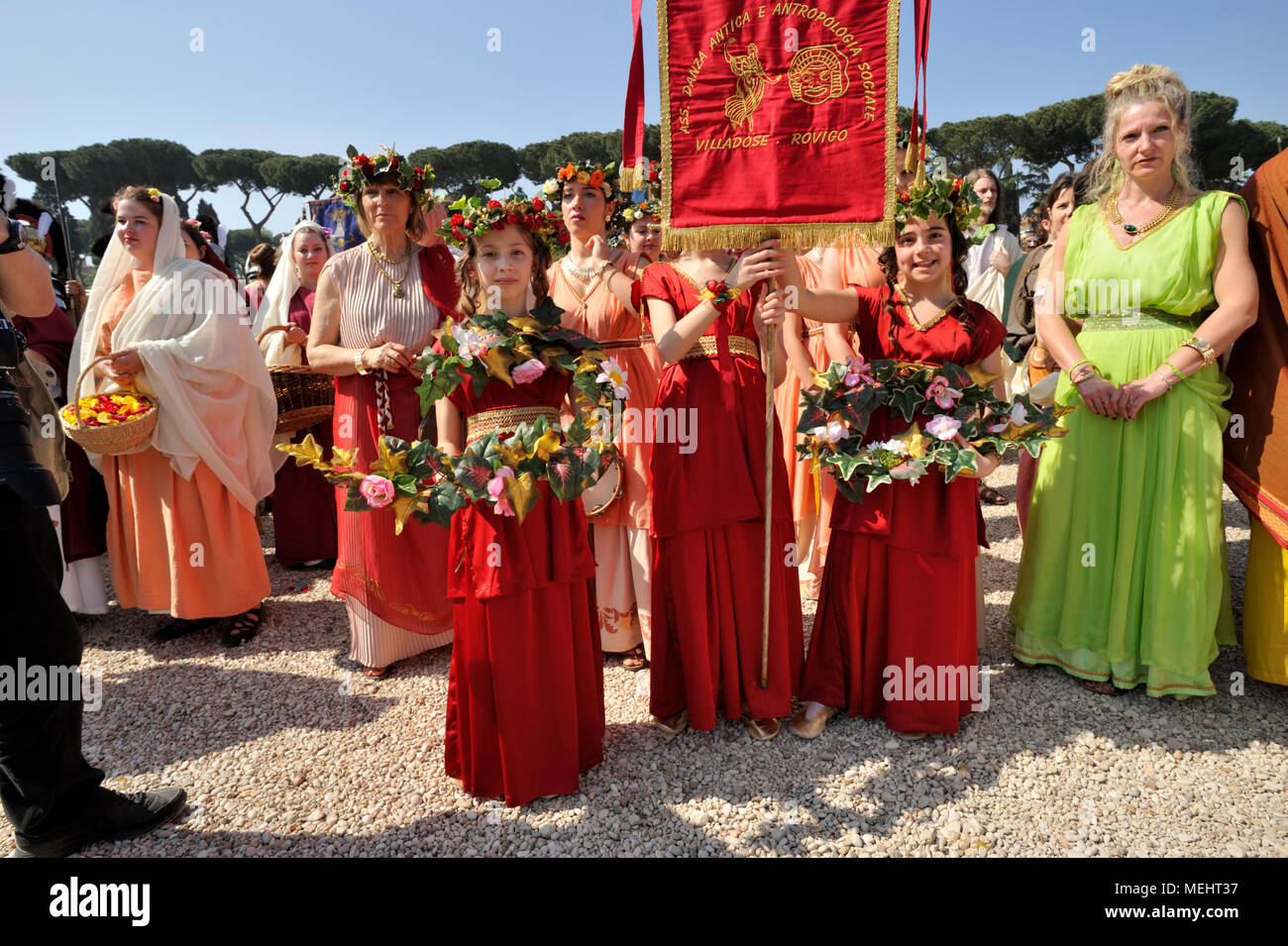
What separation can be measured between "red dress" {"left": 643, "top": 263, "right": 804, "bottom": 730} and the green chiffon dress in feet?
4.87

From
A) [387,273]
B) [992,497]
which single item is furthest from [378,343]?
[992,497]

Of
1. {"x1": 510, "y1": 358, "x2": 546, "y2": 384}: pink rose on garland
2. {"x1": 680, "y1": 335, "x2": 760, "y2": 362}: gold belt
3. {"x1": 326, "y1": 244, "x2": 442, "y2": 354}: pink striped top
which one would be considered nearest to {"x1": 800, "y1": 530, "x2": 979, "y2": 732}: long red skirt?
{"x1": 680, "y1": 335, "x2": 760, "y2": 362}: gold belt

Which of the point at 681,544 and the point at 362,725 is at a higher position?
the point at 681,544

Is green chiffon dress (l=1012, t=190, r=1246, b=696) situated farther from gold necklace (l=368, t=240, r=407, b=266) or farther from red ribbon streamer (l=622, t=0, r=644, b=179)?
gold necklace (l=368, t=240, r=407, b=266)

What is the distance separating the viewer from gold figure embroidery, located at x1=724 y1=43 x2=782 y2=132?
9.18 ft

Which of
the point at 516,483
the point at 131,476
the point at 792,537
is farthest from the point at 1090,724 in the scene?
the point at 131,476

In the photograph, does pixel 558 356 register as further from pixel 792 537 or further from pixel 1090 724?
pixel 1090 724

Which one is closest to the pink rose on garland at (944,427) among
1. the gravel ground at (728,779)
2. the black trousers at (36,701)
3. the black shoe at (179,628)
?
the gravel ground at (728,779)

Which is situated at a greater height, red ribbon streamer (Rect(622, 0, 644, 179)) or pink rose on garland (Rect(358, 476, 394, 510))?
red ribbon streamer (Rect(622, 0, 644, 179))

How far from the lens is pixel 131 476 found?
4414mm

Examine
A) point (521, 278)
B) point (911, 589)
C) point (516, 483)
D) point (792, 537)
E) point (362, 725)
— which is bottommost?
point (362, 725)

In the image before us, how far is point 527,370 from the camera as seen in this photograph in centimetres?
276

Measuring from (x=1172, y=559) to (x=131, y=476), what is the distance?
222 inches

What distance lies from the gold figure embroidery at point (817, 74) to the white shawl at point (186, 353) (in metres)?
3.54
